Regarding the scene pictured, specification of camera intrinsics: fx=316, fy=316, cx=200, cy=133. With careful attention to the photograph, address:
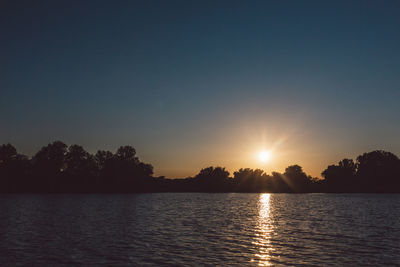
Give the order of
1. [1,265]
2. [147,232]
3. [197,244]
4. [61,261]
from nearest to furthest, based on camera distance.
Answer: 1. [1,265]
2. [61,261]
3. [197,244]
4. [147,232]

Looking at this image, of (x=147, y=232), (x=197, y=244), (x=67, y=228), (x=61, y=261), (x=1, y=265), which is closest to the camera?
(x=1, y=265)

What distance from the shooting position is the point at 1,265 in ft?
89.0

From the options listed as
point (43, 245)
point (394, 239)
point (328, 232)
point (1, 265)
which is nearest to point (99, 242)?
point (43, 245)

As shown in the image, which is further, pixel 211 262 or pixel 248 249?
pixel 248 249

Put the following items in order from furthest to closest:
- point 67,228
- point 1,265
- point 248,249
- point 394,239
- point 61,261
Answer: point 67,228
point 394,239
point 248,249
point 61,261
point 1,265

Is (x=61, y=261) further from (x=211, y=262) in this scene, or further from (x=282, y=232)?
(x=282, y=232)

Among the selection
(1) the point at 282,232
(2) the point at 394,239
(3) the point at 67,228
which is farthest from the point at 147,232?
(2) the point at 394,239

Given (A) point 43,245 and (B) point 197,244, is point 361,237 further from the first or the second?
(A) point 43,245

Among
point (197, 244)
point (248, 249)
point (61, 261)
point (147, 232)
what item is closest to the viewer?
point (61, 261)

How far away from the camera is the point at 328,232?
47.2 metres

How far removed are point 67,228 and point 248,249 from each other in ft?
100

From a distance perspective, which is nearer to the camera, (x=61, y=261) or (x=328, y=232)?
(x=61, y=261)

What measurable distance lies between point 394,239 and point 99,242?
38285mm

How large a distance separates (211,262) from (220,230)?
20.5 metres
